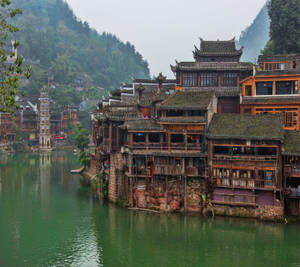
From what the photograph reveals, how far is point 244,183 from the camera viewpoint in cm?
2975

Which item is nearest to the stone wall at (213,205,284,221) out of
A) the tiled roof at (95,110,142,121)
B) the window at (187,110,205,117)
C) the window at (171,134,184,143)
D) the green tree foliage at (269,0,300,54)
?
→ the window at (171,134,184,143)

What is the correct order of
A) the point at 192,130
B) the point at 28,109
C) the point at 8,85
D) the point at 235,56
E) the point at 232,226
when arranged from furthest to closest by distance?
the point at 28,109, the point at 235,56, the point at 192,130, the point at 232,226, the point at 8,85

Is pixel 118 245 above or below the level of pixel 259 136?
below

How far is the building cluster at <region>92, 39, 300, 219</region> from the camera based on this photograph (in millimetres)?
29297

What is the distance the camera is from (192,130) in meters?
32.0

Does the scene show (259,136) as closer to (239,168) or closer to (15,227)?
(239,168)

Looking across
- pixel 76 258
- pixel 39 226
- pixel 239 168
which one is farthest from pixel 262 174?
pixel 39 226

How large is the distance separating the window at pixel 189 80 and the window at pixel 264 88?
7.96 metres

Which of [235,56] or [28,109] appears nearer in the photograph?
[235,56]

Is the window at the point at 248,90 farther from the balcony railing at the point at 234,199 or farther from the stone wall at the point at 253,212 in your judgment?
the stone wall at the point at 253,212

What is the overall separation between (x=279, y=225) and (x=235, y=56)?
23.4 meters

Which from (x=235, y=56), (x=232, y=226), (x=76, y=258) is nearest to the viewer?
(x=76, y=258)

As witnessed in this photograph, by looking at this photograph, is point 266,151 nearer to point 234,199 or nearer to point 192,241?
point 234,199

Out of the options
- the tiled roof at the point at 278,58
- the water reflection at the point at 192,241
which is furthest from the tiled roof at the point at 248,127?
the tiled roof at the point at 278,58
